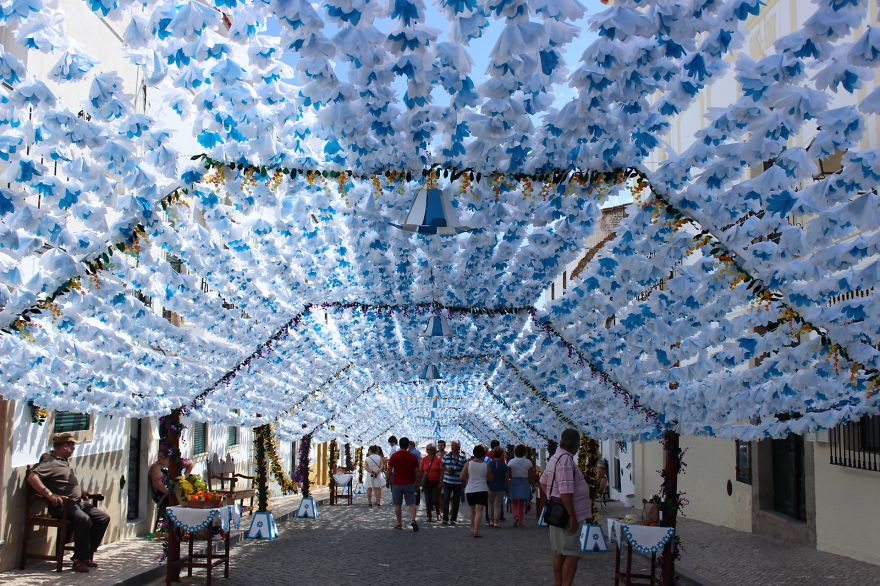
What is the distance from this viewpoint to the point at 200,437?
72.9 ft

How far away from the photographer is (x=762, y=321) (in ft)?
25.5

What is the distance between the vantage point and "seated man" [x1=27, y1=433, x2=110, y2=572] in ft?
38.0

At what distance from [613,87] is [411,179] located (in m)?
2.49

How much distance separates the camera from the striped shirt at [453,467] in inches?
769

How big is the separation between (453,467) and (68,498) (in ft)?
30.2

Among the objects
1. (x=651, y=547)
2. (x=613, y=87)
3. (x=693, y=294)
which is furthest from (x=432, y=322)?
(x=613, y=87)

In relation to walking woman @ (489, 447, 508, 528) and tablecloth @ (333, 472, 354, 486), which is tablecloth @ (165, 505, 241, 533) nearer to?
walking woman @ (489, 447, 508, 528)

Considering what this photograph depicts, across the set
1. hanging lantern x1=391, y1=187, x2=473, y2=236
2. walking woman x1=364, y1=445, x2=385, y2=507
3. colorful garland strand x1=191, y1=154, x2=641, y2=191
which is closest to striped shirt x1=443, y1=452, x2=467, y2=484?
walking woman x1=364, y1=445, x2=385, y2=507

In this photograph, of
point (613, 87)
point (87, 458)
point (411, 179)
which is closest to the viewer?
point (613, 87)

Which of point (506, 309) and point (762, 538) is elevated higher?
point (506, 309)

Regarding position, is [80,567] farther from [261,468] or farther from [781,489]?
[781,489]

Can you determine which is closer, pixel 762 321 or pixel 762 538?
pixel 762 321

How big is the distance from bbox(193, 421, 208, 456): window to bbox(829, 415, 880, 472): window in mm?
14116

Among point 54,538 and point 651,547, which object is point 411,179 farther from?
point 54,538
